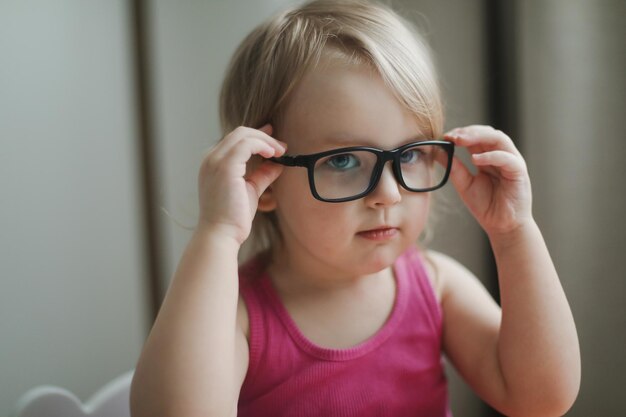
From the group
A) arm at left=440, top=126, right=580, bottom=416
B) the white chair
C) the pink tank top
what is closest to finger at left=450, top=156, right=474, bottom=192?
arm at left=440, top=126, right=580, bottom=416

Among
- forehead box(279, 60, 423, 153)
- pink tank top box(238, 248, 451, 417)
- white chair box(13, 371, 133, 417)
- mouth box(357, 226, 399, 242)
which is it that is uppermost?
forehead box(279, 60, 423, 153)

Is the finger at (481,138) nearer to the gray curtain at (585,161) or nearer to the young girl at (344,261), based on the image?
the young girl at (344,261)

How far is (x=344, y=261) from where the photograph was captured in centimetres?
85

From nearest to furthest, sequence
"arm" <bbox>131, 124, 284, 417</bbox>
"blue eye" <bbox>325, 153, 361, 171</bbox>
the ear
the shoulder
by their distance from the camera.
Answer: "arm" <bbox>131, 124, 284, 417</bbox> < "blue eye" <bbox>325, 153, 361, 171</bbox> < the ear < the shoulder

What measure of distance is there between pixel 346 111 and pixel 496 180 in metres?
0.27

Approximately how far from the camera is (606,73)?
0.85 meters

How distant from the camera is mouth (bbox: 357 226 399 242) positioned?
0.83 metres

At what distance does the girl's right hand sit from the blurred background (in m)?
0.37

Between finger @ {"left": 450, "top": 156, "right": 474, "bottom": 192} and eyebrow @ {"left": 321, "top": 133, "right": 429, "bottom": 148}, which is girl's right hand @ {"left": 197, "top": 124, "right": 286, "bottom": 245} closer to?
eyebrow @ {"left": 321, "top": 133, "right": 429, "bottom": 148}

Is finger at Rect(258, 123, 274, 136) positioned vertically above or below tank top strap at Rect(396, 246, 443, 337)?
above

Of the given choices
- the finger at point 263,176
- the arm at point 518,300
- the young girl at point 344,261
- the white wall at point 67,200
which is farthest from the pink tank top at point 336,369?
the white wall at point 67,200

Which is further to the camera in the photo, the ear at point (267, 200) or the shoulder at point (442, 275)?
the shoulder at point (442, 275)

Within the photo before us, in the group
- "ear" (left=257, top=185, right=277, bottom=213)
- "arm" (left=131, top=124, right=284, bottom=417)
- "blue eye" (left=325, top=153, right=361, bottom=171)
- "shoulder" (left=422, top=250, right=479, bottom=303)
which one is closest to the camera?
"arm" (left=131, top=124, right=284, bottom=417)

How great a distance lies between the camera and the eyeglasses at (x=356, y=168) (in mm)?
779
